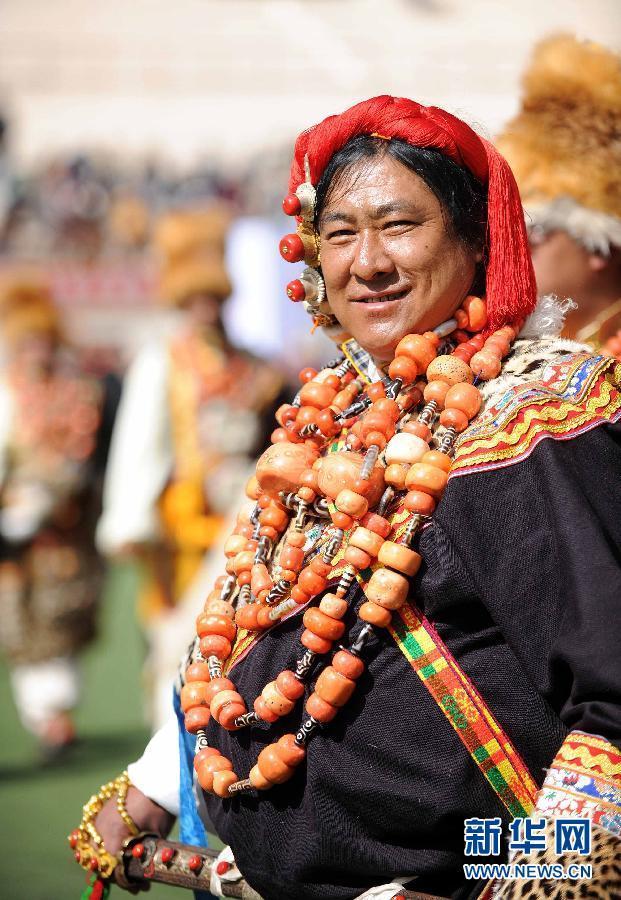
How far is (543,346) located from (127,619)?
8.93m

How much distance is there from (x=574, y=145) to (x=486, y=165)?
0.94m

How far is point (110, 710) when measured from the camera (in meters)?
7.36

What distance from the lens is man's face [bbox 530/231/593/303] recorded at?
2.94 m

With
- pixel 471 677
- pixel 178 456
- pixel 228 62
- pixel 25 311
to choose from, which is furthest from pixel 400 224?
pixel 228 62

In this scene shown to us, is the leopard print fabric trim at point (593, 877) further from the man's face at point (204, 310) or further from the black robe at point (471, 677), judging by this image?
the man's face at point (204, 310)

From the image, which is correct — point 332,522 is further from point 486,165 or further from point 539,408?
point 486,165

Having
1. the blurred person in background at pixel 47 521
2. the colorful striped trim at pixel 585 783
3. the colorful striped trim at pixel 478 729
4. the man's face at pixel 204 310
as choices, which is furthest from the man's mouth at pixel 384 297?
the blurred person in background at pixel 47 521

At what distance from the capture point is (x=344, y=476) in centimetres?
196

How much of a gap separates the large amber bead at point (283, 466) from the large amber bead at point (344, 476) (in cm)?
12

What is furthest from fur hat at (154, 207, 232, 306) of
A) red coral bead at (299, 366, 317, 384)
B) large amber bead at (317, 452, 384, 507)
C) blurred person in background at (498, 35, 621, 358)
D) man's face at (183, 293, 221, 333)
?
large amber bead at (317, 452, 384, 507)

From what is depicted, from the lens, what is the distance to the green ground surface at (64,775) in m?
4.51

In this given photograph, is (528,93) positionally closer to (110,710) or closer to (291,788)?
(291,788)

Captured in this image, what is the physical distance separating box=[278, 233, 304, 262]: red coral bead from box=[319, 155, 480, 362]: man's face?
0.06 meters

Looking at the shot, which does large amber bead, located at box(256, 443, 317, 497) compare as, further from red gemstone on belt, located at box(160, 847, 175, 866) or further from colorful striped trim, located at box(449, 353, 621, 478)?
red gemstone on belt, located at box(160, 847, 175, 866)
